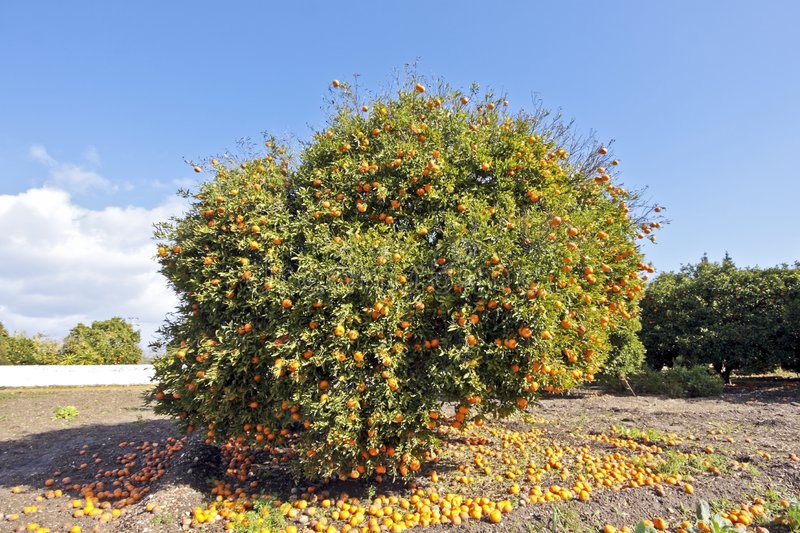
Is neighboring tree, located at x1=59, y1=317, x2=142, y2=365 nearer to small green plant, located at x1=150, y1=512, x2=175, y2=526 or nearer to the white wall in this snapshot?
A: the white wall

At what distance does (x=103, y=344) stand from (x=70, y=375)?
3.28 m

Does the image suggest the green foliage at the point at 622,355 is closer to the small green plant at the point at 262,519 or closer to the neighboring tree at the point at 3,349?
the small green plant at the point at 262,519

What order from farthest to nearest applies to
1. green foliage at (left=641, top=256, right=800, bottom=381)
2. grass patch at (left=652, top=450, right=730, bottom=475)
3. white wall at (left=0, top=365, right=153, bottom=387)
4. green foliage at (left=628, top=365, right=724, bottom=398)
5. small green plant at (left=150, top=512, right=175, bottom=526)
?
white wall at (left=0, top=365, right=153, bottom=387) < green foliage at (left=641, top=256, right=800, bottom=381) < green foliage at (left=628, top=365, right=724, bottom=398) < grass patch at (left=652, top=450, right=730, bottom=475) < small green plant at (left=150, top=512, right=175, bottom=526)

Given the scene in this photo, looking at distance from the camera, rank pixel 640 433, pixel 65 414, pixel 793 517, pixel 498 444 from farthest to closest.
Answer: pixel 65 414
pixel 640 433
pixel 498 444
pixel 793 517

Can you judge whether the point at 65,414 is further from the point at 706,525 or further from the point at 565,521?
the point at 706,525

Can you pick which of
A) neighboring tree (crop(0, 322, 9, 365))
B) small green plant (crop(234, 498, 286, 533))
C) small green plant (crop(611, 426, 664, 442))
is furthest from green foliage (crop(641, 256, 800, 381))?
neighboring tree (crop(0, 322, 9, 365))

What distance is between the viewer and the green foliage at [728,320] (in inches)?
611

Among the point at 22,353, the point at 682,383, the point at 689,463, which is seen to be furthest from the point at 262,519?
the point at 22,353

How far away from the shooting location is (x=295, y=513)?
4.93 metres

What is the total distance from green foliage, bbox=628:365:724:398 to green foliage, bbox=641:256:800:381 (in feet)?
6.58

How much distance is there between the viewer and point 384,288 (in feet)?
15.8

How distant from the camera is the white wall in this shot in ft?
61.8

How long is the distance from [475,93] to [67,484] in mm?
8103

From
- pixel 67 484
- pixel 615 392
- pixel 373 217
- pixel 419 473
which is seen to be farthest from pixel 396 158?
pixel 615 392
